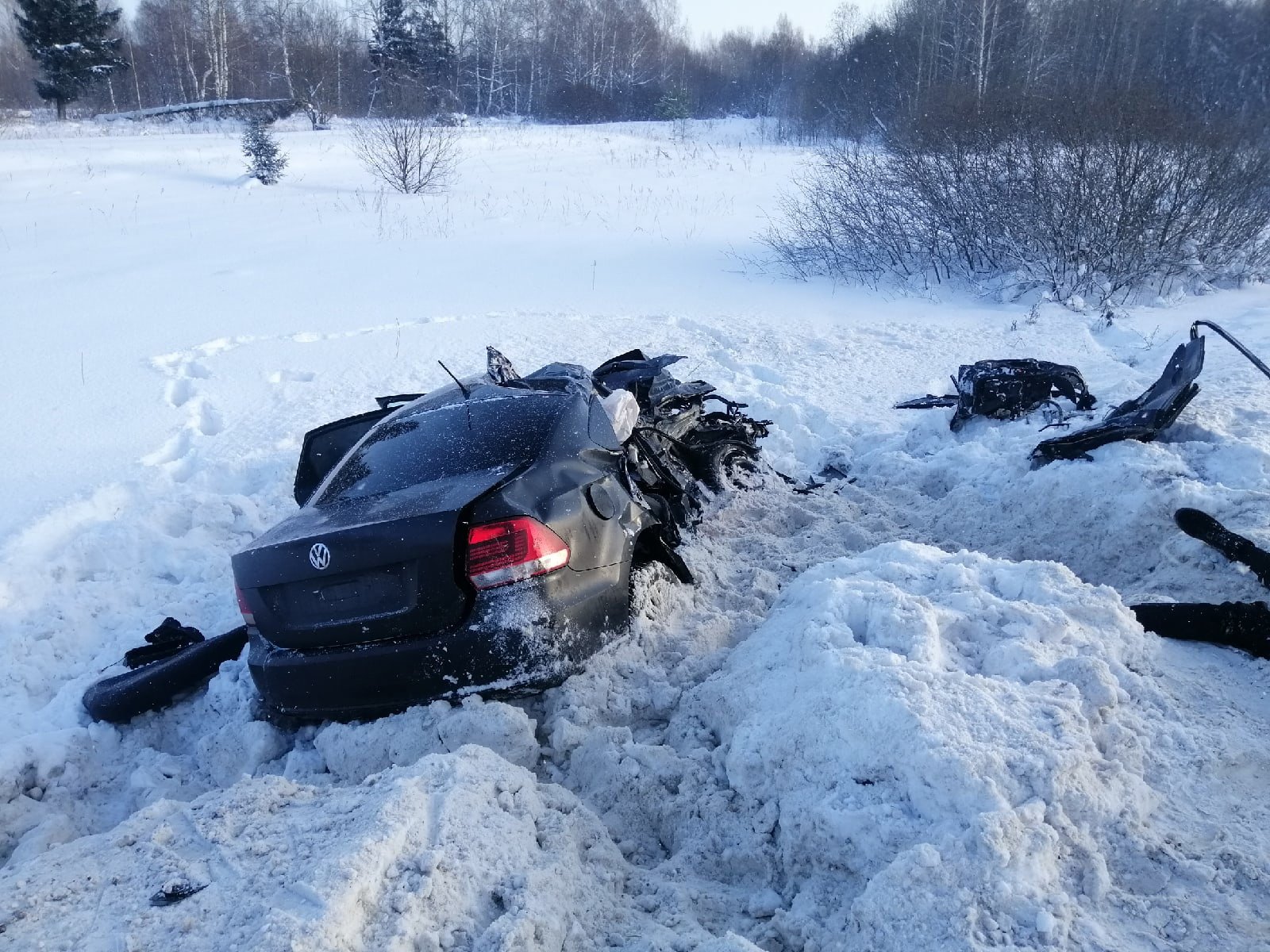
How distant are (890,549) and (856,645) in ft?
3.06

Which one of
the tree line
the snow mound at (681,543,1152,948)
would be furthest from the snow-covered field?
the tree line

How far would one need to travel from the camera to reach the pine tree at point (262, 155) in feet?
67.1

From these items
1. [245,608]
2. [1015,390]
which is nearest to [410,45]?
[1015,390]

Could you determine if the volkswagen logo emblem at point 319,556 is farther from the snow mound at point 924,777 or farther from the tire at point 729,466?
the tire at point 729,466

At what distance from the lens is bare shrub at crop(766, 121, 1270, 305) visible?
1178 cm

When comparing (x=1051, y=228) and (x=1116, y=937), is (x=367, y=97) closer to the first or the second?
(x=1051, y=228)

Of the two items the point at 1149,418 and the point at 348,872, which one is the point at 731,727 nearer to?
the point at 348,872

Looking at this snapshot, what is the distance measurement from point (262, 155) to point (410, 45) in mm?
32032

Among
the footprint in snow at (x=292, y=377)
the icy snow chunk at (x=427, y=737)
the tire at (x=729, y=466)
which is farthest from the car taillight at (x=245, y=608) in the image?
the footprint in snow at (x=292, y=377)

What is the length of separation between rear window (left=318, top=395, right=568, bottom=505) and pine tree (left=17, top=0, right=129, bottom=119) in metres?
45.8

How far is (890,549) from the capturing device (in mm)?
3986

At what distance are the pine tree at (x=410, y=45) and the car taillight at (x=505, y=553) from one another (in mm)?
45316

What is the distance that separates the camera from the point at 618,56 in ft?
188

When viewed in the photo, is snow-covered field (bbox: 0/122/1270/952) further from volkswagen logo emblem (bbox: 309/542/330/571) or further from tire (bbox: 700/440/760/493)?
volkswagen logo emblem (bbox: 309/542/330/571)
